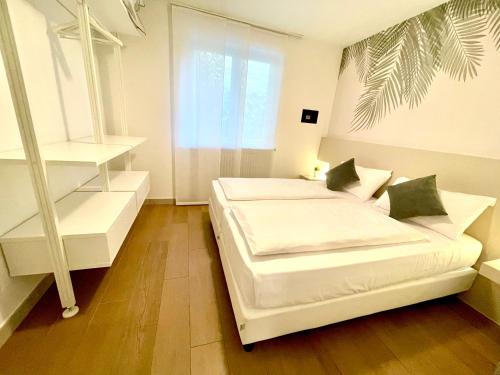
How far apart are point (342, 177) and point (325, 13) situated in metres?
1.88

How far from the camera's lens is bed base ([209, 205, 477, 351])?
3.45 feet

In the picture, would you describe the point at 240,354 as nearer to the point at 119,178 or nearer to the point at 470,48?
the point at 119,178

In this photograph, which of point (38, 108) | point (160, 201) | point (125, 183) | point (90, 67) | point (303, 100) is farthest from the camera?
point (303, 100)

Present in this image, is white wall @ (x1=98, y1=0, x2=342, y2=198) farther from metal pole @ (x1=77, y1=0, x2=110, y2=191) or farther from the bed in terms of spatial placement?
the bed

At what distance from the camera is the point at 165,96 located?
2590 millimetres

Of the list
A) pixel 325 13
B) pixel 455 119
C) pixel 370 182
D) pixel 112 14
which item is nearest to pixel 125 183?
pixel 112 14

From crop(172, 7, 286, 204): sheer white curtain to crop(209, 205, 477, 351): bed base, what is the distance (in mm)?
1562

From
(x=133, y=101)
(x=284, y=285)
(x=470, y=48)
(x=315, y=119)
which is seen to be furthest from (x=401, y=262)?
(x=133, y=101)

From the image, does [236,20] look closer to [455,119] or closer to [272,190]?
[272,190]

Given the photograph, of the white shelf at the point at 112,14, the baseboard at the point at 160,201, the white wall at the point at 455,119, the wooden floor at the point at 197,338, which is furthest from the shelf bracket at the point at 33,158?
the white wall at the point at 455,119

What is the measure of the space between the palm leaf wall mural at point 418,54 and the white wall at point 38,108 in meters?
3.05

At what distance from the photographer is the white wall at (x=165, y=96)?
2.37m

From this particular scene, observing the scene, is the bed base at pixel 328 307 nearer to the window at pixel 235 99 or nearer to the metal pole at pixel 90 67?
the metal pole at pixel 90 67

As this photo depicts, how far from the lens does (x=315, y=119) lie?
3326 mm
